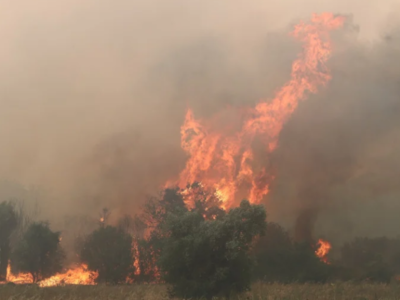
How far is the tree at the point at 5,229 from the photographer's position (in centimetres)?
7369

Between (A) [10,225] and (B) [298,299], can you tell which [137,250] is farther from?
(B) [298,299]

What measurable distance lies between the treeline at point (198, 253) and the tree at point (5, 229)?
0.64 feet

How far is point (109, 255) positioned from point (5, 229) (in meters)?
27.3

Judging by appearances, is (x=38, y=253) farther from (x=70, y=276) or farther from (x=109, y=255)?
(x=109, y=255)

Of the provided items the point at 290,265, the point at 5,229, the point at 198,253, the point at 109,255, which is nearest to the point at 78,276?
the point at 109,255

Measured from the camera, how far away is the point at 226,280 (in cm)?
2673

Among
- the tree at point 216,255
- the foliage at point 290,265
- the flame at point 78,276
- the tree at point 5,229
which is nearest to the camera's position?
the tree at point 216,255

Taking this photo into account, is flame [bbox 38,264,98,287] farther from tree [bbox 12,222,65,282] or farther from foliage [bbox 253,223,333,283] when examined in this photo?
foliage [bbox 253,223,333,283]

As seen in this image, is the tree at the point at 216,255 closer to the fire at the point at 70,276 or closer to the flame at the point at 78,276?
the flame at the point at 78,276

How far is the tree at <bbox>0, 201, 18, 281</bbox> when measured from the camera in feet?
242

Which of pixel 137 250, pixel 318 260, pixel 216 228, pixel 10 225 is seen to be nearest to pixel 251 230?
pixel 216 228

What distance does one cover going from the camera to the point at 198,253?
27.1 metres

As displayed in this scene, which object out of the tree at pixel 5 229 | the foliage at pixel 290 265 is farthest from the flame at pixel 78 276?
the foliage at pixel 290 265

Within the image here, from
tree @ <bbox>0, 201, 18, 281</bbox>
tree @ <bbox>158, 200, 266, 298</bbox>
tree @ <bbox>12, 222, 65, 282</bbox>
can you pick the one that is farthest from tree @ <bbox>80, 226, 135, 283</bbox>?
tree @ <bbox>158, 200, 266, 298</bbox>
